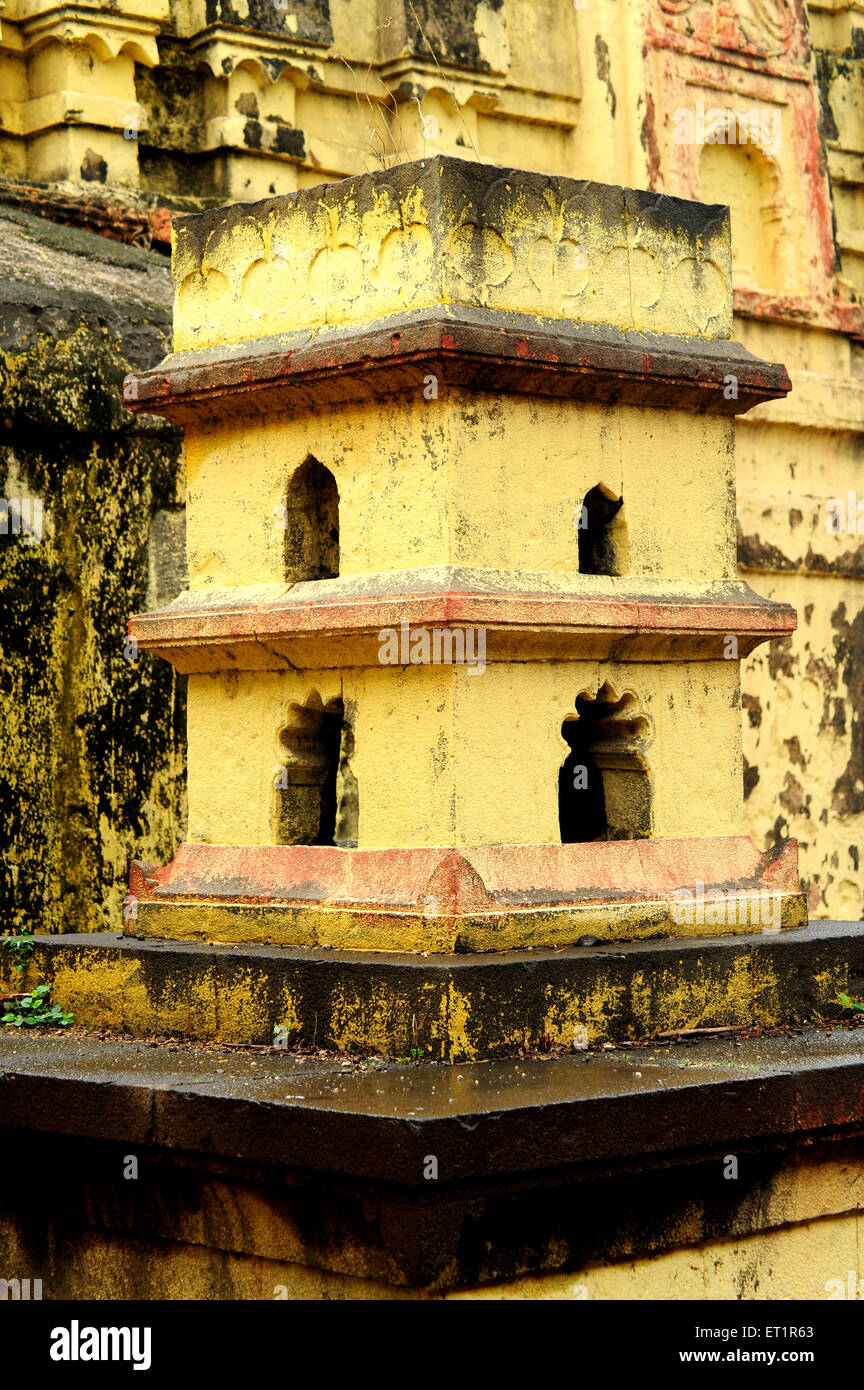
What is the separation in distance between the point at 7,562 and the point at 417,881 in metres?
2.66

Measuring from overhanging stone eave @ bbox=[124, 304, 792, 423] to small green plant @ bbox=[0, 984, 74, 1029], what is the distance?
6.44 feet

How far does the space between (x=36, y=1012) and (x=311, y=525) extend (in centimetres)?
183

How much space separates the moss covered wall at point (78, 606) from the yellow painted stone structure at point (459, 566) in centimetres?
124

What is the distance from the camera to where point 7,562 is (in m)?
7.56

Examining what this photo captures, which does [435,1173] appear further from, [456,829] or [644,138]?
[644,138]

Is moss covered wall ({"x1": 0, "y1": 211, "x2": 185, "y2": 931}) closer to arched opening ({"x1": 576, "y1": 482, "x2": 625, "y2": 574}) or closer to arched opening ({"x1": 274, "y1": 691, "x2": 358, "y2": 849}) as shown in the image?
arched opening ({"x1": 274, "y1": 691, "x2": 358, "y2": 849})

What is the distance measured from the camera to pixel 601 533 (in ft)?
20.8

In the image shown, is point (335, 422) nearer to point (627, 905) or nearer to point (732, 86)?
point (627, 905)

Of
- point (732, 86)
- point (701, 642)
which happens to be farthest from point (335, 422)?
point (732, 86)

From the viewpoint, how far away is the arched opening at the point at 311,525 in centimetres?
630

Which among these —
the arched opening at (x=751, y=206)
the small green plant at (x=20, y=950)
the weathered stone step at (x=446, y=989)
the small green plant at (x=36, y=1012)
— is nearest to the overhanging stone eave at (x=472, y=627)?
the weathered stone step at (x=446, y=989)

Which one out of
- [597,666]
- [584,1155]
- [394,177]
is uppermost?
[394,177]

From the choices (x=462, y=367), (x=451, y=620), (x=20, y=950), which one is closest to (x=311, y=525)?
(x=462, y=367)

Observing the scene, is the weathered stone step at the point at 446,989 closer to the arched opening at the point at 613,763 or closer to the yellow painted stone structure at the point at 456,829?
the yellow painted stone structure at the point at 456,829
